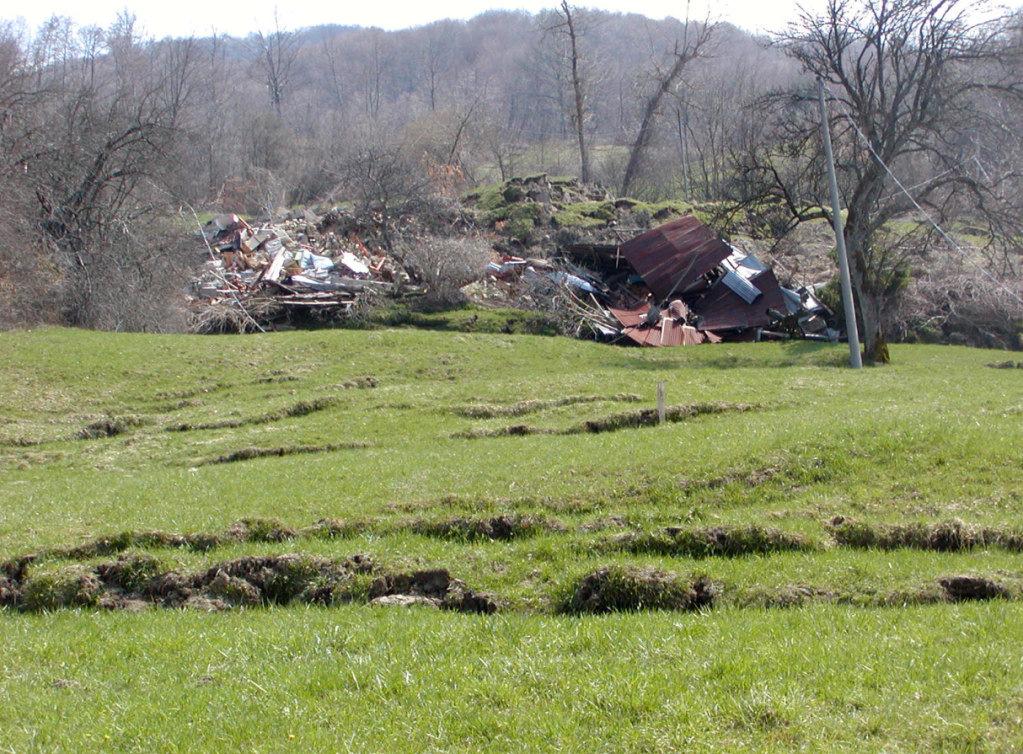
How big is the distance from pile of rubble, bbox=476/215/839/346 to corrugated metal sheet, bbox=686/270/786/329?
0.13 feet

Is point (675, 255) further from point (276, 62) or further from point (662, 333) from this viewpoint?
point (276, 62)

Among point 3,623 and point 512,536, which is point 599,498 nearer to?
point 512,536

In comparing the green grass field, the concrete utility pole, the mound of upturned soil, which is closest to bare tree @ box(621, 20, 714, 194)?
the concrete utility pole

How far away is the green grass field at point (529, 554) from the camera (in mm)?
6441

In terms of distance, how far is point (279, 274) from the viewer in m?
43.6

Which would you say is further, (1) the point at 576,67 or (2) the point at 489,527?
(1) the point at 576,67

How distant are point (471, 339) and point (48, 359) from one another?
43.8 feet

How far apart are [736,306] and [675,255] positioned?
3548 millimetres

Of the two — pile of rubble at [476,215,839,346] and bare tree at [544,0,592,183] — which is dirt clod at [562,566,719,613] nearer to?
pile of rubble at [476,215,839,346]

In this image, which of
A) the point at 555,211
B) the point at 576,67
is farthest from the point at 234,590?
the point at 576,67

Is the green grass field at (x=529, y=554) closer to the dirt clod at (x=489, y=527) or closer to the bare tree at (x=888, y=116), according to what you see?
the dirt clod at (x=489, y=527)

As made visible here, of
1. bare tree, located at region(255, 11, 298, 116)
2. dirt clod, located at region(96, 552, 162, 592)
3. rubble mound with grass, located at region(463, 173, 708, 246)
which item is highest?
bare tree, located at region(255, 11, 298, 116)

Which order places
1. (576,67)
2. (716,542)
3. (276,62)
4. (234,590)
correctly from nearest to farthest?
(234,590) → (716,542) → (576,67) → (276,62)

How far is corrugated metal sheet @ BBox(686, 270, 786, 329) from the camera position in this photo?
40.1m
